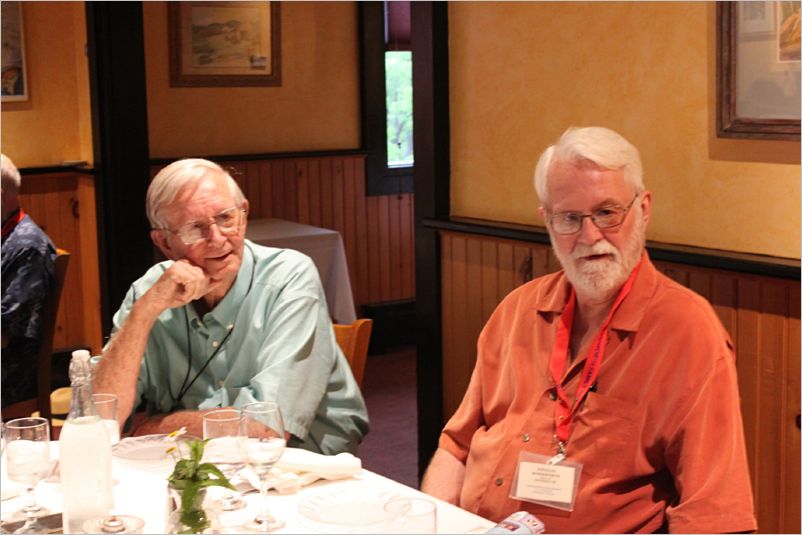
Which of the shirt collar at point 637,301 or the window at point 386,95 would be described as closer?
the shirt collar at point 637,301

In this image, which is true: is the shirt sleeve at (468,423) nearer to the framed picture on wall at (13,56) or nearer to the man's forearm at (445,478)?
the man's forearm at (445,478)

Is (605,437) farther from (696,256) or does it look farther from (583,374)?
(696,256)

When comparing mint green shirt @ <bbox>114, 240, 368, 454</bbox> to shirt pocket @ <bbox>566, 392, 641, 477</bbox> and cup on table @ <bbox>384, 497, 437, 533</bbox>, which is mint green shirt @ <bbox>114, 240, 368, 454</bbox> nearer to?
shirt pocket @ <bbox>566, 392, 641, 477</bbox>

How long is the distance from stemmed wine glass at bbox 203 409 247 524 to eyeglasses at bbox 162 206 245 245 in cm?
85

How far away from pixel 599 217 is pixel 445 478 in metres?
0.66

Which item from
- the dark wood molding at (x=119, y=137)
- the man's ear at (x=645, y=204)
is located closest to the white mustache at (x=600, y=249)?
the man's ear at (x=645, y=204)

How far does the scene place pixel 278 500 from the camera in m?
1.95

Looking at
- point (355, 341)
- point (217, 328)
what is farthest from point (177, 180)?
point (355, 341)

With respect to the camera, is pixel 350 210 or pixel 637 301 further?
pixel 350 210

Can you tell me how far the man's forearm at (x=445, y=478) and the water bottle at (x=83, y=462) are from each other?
0.82 metres

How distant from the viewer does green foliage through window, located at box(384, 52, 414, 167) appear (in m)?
7.20

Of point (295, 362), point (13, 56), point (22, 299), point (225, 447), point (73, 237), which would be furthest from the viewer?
point (73, 237)

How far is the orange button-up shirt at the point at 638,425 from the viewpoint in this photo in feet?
6.50

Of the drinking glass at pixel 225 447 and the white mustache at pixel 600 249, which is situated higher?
the white mustache at pixel 600 249
